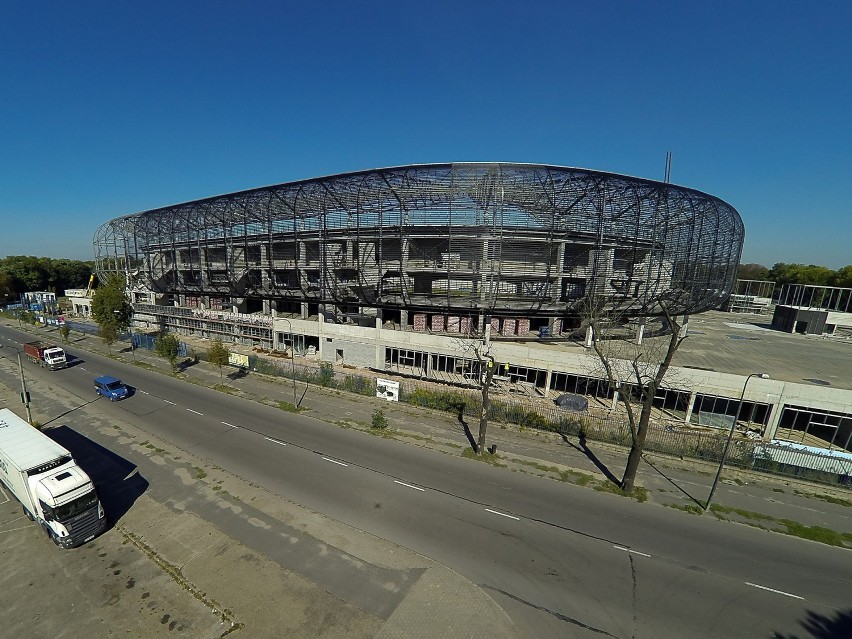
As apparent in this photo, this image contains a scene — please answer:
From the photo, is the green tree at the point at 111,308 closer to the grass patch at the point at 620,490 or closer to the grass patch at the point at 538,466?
the grass patch at the point at 538,466

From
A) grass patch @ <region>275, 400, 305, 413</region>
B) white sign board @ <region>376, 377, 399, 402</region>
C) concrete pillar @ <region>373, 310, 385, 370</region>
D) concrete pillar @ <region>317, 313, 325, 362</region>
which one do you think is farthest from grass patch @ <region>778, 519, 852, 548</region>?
concrete pillar @ <region>317, 313, 325, 362</region>

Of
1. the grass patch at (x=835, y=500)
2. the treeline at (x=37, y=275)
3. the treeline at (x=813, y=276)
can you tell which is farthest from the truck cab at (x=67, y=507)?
the treeline at (x=37, y=275)

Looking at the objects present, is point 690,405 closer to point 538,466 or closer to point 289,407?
point 538,466

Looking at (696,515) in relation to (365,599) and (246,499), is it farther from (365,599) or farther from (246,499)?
(246,499)

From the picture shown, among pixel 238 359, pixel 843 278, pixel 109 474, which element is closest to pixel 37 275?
pixel 238 359

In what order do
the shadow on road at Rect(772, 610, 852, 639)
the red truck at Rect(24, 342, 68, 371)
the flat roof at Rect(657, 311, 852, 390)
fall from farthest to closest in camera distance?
the red truck at Rect(24, 342, 68, 371) → the flat roof at Rect(657, 311, 852, 390) → the shadow on road at Rect(772, 610, 852, 639)

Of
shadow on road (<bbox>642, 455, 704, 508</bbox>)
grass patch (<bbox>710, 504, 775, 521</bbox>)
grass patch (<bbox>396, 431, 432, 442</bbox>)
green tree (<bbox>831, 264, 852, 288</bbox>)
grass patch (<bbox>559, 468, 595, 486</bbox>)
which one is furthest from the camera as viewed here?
green tree (<bbox>831, 264, 852, 288</bbox>)

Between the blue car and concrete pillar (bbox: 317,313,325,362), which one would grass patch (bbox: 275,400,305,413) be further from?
concrete pillar (bbox: 317,313,325,362)
